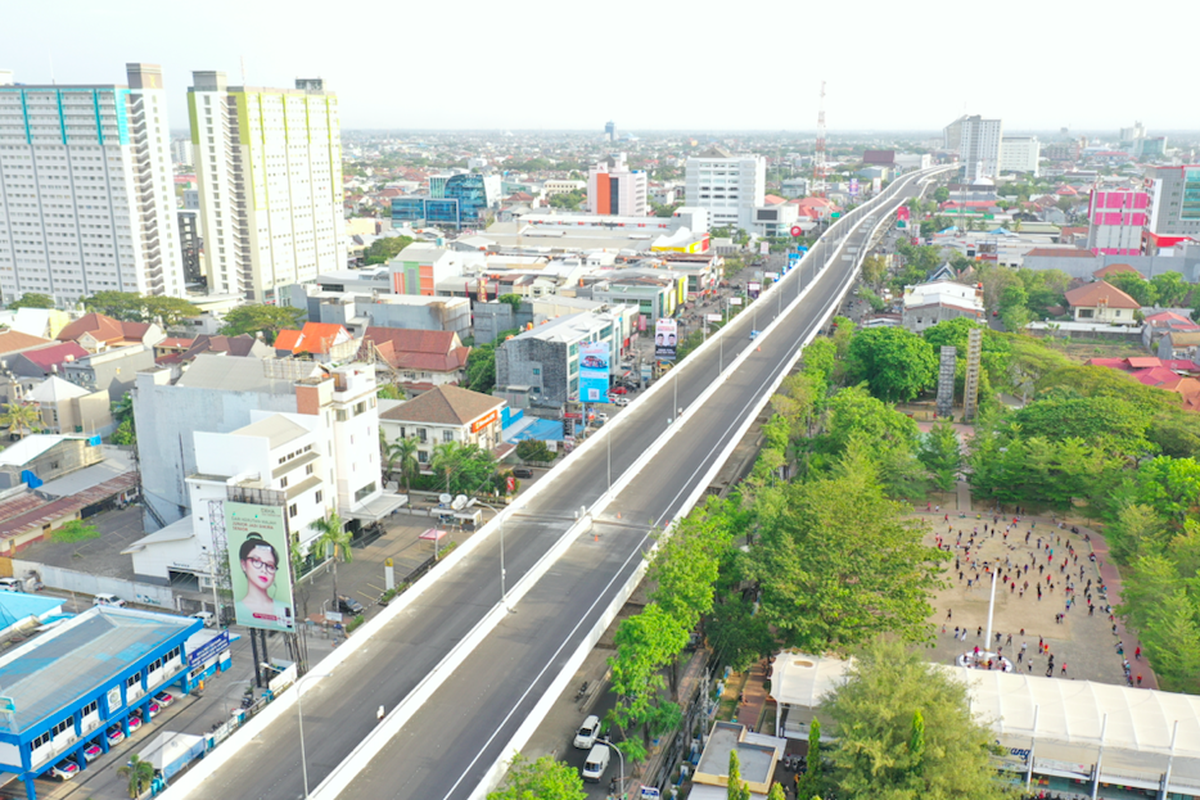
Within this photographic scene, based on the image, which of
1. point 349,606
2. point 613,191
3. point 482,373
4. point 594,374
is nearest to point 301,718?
point 349,606

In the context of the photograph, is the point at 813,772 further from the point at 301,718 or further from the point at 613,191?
the point at 613,191

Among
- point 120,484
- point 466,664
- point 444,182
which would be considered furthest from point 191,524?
point 444,182

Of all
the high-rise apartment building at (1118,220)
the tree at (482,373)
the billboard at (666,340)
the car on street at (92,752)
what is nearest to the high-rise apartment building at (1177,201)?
the high-rise apartment building at (1118,220)

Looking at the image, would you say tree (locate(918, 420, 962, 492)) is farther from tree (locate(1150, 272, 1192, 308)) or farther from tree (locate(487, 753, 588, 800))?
tree (locate(1150, 272, 1192, 308))

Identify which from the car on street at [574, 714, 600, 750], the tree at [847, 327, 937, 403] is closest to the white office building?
the tree at [847, 327, 937, 403]

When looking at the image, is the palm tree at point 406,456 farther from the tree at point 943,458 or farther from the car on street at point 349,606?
the tree at point 943,458
